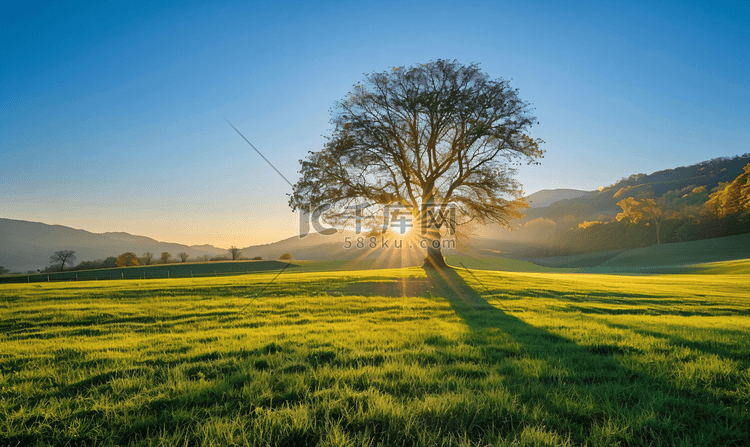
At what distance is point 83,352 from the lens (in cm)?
460

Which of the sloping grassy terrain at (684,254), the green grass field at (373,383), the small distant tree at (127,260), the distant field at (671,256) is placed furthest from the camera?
the small distant tree at (127,260)

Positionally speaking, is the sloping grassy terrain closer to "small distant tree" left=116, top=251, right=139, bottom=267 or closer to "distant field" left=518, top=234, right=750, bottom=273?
"distant field" left=518, top=234, right=750, bottom=273

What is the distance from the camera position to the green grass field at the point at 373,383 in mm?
2367

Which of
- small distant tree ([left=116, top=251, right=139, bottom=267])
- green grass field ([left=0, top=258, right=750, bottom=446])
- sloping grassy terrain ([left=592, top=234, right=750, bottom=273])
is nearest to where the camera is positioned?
green grass field ([left=0, top=258, right=750, bottom=446])

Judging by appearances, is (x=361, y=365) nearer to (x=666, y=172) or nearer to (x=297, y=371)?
(x=297, y=371)

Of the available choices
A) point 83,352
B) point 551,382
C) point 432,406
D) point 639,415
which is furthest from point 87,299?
point 639,415

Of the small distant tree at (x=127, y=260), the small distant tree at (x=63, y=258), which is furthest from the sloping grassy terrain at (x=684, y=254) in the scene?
the small distant tree at (x=63, y=258)

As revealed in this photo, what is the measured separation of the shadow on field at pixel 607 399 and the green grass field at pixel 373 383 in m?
0.02

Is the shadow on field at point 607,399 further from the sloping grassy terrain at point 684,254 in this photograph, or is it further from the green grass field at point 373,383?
the sloping grassy terrain at point 684,254

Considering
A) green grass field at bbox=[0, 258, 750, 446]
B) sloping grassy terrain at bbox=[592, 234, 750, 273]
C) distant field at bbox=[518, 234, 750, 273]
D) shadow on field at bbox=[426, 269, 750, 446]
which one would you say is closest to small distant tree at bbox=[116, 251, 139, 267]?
green grass field at bbox=[0, 258, 750, 446]

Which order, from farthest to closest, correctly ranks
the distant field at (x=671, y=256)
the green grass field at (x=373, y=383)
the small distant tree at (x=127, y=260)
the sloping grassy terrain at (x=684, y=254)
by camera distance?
the small distant tree at (x=127, y=260) → the sloping grassy terrain at (x=684, y=254) → the distant field at (x=671, y=256) → the green grass field at (x=373, y=383)

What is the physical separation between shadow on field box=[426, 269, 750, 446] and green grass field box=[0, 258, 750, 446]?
2 centimetres

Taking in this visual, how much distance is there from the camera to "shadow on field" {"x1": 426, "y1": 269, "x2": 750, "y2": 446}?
2.40 m

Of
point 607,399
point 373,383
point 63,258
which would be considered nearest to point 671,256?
point 607,399
